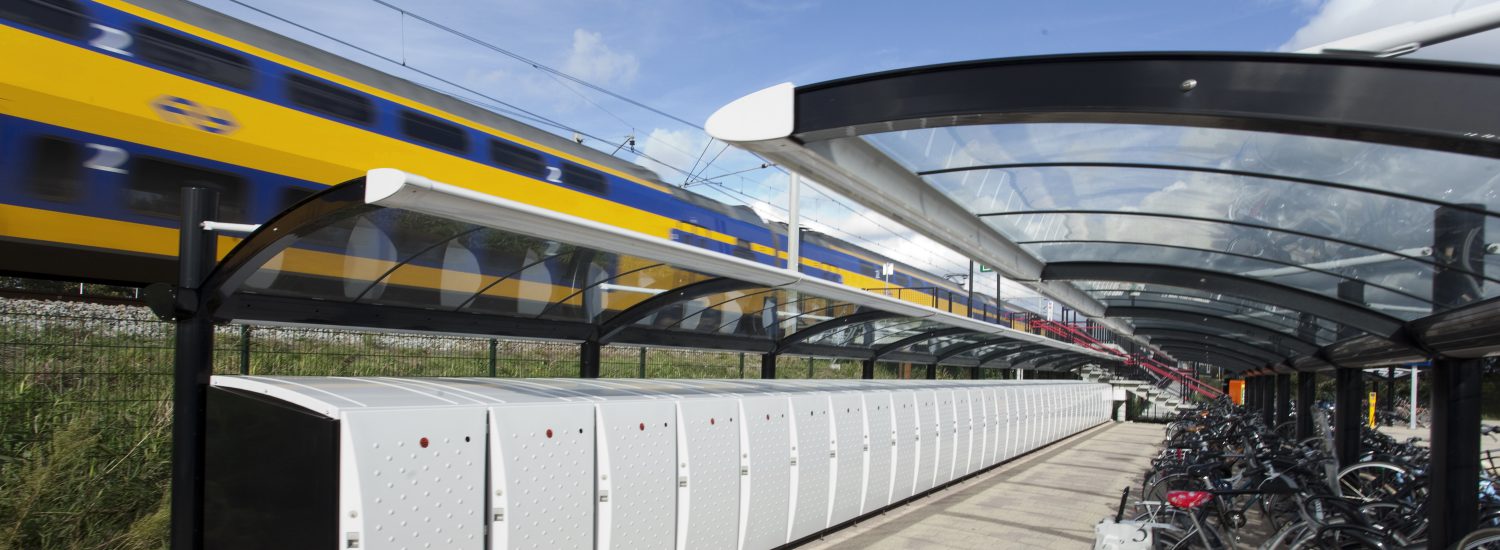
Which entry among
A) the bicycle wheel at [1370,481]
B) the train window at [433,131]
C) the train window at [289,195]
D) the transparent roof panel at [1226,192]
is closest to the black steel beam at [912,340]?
the bicycle wheel at [1370,481]

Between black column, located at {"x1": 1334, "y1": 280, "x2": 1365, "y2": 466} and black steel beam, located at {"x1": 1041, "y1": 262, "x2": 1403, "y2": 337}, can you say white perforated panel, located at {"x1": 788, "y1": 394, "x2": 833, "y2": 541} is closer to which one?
black steel beam, located at {"x1": 1041, "y1": 262, "x2": 1403, "y2": 337}

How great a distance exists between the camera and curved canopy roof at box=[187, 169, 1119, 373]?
12.2 feet

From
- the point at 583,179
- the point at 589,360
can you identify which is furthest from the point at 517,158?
the point at 589,360

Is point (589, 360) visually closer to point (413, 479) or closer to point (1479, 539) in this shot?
point (413, 479)

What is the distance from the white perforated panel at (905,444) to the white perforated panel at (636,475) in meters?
3.80

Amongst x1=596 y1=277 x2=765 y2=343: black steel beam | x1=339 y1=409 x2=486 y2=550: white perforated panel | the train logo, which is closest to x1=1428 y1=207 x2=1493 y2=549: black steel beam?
x1=596 y1=277 x2=765 y2=343: black steel beam

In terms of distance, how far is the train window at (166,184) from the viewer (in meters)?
6.38

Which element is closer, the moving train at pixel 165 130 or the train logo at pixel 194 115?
the moving train at pixel 165 130

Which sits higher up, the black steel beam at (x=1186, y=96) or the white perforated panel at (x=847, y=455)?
the black steel beam at (x=1186, y=96)

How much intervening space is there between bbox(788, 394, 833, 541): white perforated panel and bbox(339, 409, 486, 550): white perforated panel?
3210mm

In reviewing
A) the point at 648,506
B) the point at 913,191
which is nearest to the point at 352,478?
the point at 648,506

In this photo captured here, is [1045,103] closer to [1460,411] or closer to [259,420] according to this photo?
[259,420]

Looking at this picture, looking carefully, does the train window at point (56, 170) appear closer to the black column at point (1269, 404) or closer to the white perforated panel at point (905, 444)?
the white perforated panel at point (905, 444)

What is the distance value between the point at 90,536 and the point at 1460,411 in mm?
8515
